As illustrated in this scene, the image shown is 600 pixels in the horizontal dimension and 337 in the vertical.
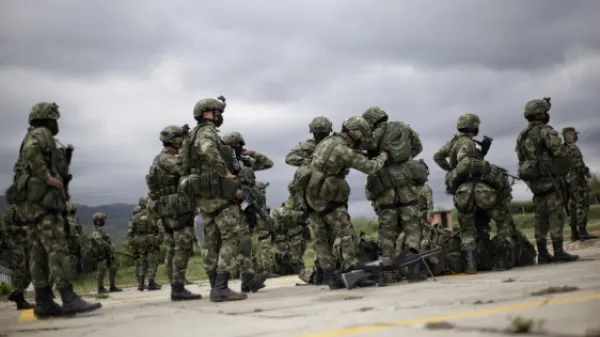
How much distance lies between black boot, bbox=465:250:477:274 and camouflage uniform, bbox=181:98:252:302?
137 inches

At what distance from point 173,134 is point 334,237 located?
120 inches

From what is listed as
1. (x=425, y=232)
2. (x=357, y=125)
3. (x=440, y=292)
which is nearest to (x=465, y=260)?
(x=425, y=232)

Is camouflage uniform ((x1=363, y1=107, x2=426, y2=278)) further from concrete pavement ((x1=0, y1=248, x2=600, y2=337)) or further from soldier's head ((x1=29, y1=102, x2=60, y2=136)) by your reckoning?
soldier's head ((x1=29, y1=102, x2=60, y2=136))

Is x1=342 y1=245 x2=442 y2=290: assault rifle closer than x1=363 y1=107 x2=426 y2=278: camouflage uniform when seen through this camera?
Yes

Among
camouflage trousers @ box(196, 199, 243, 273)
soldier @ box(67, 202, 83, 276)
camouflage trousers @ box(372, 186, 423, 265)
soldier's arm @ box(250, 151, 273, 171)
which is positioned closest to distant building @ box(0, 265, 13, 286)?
soldier @ box(67, 202, 83, 276)

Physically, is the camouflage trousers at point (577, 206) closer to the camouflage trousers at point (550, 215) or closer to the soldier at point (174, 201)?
the camouflage trousers at point (550, 215)

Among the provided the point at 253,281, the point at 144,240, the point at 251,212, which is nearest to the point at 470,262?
the point at 253,281

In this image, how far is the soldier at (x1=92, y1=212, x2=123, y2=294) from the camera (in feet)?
49.2

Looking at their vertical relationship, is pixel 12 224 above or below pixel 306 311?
above

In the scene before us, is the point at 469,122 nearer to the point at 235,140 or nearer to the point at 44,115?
the point at 235,140

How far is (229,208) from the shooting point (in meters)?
8.01

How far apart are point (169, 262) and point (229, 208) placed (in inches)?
170

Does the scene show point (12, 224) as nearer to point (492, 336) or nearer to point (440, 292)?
point (440, 292)

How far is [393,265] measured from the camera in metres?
8.20
